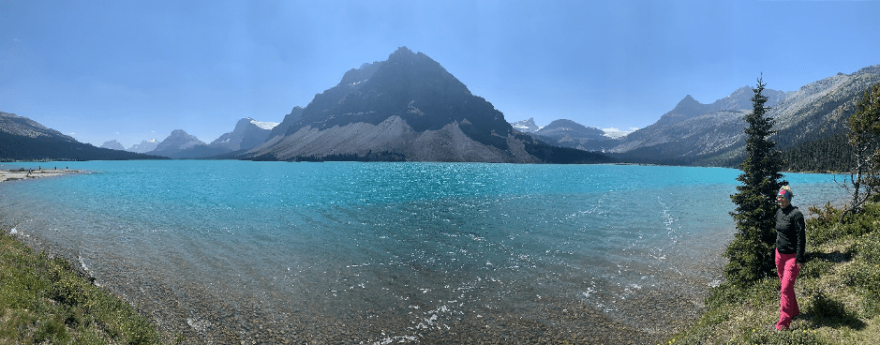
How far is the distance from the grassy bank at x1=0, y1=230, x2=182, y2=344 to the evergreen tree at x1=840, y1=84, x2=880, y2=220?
1445 inches

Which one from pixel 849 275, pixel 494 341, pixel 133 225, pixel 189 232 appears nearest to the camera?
pixel 849 275

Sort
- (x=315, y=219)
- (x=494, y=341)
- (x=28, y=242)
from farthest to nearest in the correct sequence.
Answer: (x=315, y=219)
(x=28, y=242)
(x=494, y=341)

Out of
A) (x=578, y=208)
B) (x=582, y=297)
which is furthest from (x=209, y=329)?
(x=578, y=208)

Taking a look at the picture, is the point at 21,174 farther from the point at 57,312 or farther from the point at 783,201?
the point at 783,201

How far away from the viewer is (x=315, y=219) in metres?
42.7

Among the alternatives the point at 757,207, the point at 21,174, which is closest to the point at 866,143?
the point at 757,207

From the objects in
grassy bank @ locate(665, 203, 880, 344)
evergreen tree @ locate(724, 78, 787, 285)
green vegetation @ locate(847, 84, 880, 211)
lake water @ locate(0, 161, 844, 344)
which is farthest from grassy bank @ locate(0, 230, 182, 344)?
green vegetation @ locate(847, 84, 880, 211)

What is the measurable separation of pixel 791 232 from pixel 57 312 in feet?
84.8

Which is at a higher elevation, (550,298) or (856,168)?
(856,168)

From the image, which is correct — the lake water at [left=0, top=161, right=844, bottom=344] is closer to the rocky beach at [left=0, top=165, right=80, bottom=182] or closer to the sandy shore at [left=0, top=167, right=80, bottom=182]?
the sandy shore at [left=0, top=167, right=80, bottom=182]

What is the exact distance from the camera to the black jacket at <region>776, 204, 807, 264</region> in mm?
11195

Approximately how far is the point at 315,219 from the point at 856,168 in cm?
4618

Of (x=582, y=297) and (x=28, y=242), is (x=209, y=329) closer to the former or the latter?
(x=582, y=297)

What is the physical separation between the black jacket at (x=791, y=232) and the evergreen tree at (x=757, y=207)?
6759mm
